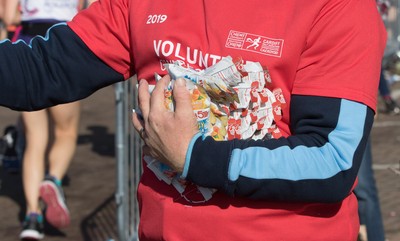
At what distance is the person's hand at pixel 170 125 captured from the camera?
200 centimetres

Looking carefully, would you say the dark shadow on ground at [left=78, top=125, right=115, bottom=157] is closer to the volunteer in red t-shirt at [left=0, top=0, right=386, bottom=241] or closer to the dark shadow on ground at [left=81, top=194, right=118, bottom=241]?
the dark shadow on ground at [left=81, top=194, right=118, bottom=241]

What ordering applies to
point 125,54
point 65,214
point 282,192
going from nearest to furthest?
point 282,192 < point 125,54 < point 65,214

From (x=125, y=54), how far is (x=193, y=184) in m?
0.44

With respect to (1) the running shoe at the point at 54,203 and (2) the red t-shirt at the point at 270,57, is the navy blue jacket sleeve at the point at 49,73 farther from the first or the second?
(1) the running shoe at the point at 54,203

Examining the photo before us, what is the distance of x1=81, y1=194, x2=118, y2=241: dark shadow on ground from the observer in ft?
20.3

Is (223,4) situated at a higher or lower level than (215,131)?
higher

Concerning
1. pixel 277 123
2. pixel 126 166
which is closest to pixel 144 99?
pixel 277 123

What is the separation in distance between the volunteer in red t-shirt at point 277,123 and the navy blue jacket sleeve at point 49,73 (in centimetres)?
17

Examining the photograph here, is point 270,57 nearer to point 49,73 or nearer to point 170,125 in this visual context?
point 170,125

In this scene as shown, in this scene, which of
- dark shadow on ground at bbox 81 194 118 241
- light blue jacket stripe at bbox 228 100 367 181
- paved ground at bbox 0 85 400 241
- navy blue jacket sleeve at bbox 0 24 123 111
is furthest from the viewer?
paved ground at bbox 0 85 400 241

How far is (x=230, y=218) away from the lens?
2.06 meters

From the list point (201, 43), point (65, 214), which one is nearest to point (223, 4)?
point (201, 43)

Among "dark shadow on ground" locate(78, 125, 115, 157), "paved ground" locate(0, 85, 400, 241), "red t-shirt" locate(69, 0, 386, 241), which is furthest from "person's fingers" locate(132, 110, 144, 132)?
"dark shadow on ground" locate(78, 125, 115, 157)

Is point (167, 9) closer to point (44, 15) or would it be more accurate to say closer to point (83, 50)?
point (83, 50)
